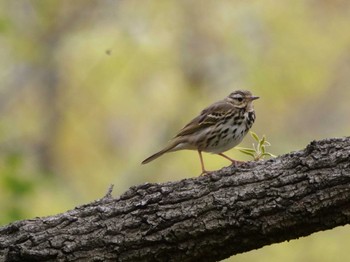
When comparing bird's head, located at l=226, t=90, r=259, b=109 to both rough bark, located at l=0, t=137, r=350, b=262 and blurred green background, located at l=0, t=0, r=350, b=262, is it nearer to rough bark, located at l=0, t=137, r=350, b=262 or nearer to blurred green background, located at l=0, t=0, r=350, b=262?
rough bark, located at l=0, t=137, r=350, b=262

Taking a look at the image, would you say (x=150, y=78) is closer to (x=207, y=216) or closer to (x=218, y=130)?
(x=218, y=130)

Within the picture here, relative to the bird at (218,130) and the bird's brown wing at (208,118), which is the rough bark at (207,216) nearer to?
the bird at (218,130)

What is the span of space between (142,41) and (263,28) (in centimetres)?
212

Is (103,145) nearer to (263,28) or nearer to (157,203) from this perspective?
(263,28)

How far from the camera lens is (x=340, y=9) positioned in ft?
49.1

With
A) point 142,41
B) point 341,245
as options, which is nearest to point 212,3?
point 142,41

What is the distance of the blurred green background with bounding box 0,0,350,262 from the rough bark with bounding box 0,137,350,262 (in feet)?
21.1

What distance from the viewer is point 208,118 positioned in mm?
6938

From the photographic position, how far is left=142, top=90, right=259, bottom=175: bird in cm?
679

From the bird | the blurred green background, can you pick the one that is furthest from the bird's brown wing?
the blurred green background

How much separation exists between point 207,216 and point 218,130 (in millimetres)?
2072

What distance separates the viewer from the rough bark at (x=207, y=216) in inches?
185

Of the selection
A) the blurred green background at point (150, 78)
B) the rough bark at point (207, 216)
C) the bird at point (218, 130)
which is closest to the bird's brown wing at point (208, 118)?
the bird at point (218, 130)

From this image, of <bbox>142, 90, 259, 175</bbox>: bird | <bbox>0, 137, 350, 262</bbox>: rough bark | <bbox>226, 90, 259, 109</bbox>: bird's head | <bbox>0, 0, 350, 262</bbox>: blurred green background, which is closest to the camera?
<bbox>0, 137, 350, 262</bbox>: rough bark
